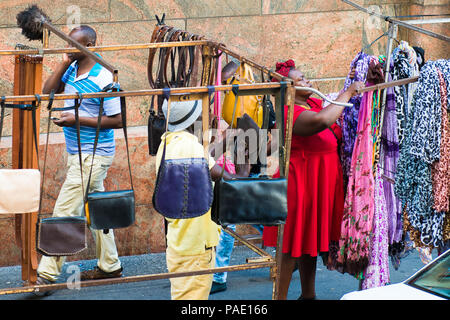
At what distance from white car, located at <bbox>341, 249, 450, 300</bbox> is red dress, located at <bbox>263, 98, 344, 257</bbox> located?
3.64 feet

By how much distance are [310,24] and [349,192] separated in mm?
2687

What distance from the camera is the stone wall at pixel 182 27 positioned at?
6180 mm

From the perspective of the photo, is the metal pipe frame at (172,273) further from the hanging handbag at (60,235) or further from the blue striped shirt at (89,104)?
the blue striped shirt at (89,104)

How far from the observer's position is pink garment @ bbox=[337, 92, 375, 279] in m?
4.59

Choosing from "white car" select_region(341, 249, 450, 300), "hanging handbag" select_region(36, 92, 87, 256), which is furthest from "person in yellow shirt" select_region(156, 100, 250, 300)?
"white car" select_region(341, 249, 450, 300)

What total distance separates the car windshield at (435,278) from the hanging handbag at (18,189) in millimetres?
1976

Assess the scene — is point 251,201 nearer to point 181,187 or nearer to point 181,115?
point 181,187

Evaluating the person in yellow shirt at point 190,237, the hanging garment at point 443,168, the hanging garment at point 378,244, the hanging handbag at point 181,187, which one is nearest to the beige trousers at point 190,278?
the person in yellow shirt at point 190,237

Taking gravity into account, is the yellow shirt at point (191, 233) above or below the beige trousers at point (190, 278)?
above

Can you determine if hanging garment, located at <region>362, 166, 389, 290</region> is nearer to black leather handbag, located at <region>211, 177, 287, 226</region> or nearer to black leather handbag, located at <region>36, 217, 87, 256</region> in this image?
black leather handbag, located at <region>211, 177, 287, 226</region>

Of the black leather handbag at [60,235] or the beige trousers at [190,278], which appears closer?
the black leather handbag at [60,235]

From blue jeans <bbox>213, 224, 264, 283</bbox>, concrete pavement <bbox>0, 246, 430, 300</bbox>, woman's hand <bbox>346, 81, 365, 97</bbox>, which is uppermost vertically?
woman's hand <bbox>346, 81, 365, 97</bbox>

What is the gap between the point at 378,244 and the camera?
467 centimetres

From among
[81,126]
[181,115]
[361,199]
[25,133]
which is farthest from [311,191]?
[25,133]
